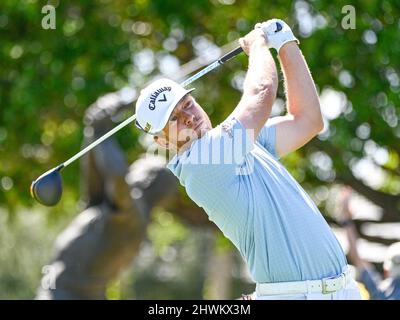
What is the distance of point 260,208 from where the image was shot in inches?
207

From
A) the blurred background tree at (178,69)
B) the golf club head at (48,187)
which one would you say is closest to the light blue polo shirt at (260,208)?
the golf club head at (48,187)

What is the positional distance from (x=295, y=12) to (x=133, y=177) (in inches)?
124

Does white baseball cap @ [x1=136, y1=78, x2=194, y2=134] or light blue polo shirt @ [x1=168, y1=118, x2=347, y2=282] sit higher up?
white baseball cap @ [x1=136, y1=78, x2=194, y2=134]

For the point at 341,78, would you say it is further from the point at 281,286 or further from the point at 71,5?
the point at 281,286

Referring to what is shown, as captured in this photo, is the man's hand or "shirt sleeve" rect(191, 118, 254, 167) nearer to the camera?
"shirt sleeve" rect(191, 118, 254, 167)

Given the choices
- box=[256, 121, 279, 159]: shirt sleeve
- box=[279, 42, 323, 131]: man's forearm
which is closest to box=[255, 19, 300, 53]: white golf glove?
box=[279, 42, 323, 131]: man's forearm

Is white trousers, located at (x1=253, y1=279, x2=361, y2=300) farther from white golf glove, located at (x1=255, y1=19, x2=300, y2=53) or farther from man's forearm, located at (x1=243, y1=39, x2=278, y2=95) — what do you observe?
white golf glove, located at (x1=255, y1=19, x2=300, y2=53)

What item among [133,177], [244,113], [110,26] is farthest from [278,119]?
[110,26]

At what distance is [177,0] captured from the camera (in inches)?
538

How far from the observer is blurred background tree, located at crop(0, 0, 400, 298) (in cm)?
1261

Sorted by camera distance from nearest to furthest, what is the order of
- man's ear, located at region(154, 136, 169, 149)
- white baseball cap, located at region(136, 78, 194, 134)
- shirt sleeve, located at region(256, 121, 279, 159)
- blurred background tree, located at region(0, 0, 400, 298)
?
white baseball cap, located at region(136, 78, 194, 134) → man's ear, located at region(154, 136, 169, 149) → shirt sleeve, located at region(256, 121, 279, 159) → blurred background tree, located at region(0, 0, 400, 298)

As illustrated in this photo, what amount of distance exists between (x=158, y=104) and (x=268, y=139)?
675mm

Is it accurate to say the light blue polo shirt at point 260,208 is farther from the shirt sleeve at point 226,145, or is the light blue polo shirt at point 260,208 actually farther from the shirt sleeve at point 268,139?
the shirt sleeve at point 268,139

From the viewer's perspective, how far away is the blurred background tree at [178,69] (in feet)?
41.4
